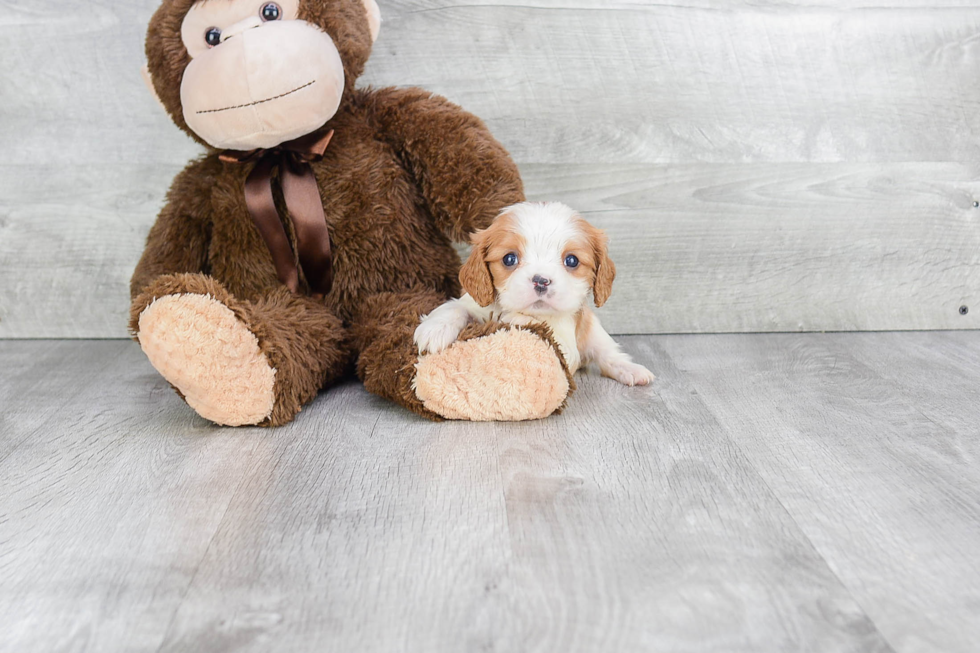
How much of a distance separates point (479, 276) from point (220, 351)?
35cm

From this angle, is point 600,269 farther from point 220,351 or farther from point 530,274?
point 220,351

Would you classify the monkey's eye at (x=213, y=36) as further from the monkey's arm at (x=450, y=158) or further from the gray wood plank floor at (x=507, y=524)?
the gray wood plank floor at (x=507, y=524)

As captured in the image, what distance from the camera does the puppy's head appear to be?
1135 mm

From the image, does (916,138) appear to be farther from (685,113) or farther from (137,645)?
(137,645)

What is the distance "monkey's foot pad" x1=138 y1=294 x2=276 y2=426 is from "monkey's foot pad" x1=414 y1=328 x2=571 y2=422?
210 millimetres

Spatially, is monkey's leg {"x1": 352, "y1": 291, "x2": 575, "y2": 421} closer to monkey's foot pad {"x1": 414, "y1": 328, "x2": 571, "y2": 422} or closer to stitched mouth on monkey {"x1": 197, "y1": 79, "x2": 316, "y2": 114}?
monkey's foot pad {"x1": 414, "y1": 328, "x2": 571, "y2": 422}

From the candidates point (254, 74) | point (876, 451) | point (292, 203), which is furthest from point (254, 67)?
point (876, 451)

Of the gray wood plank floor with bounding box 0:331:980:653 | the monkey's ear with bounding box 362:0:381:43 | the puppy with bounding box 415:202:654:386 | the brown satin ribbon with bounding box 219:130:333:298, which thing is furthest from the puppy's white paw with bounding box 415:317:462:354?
the monkey's ear with bounding box 362:0:381:43

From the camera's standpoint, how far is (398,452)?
3.42 ft

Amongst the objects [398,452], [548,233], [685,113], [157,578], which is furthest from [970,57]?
[157,578]

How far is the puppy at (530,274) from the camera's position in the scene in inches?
44.8

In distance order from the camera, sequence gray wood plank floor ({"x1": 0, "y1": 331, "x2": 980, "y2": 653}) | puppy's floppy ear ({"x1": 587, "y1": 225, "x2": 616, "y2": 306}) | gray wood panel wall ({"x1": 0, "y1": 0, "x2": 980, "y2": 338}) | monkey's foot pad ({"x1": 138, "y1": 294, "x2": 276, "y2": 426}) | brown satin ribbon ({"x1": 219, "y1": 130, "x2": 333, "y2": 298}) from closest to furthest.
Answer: gray wood plank floor ({"x1": 0, "y1": 331, "x2": 980, "y2": 653}), monkey's foot pad ({"x1": 138, "y1": 294, "x2": 276, "y2": 426}), puppy's floppy ear ({"x1": 587, "y1": 225, "x2": 616, "y2": 306}), brown satin ribbon ({"x1": 219, "y1": 130, "x2": 333, "y2": 298}), gray wood panel wall ({"x1": 0, "y1": 0, "x2": 980, "y2": 338})

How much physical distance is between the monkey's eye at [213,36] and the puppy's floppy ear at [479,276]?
47cm

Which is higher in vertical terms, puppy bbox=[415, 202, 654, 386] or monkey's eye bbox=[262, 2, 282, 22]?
monkey's eye bbox=[262, 2, 282, 22]
